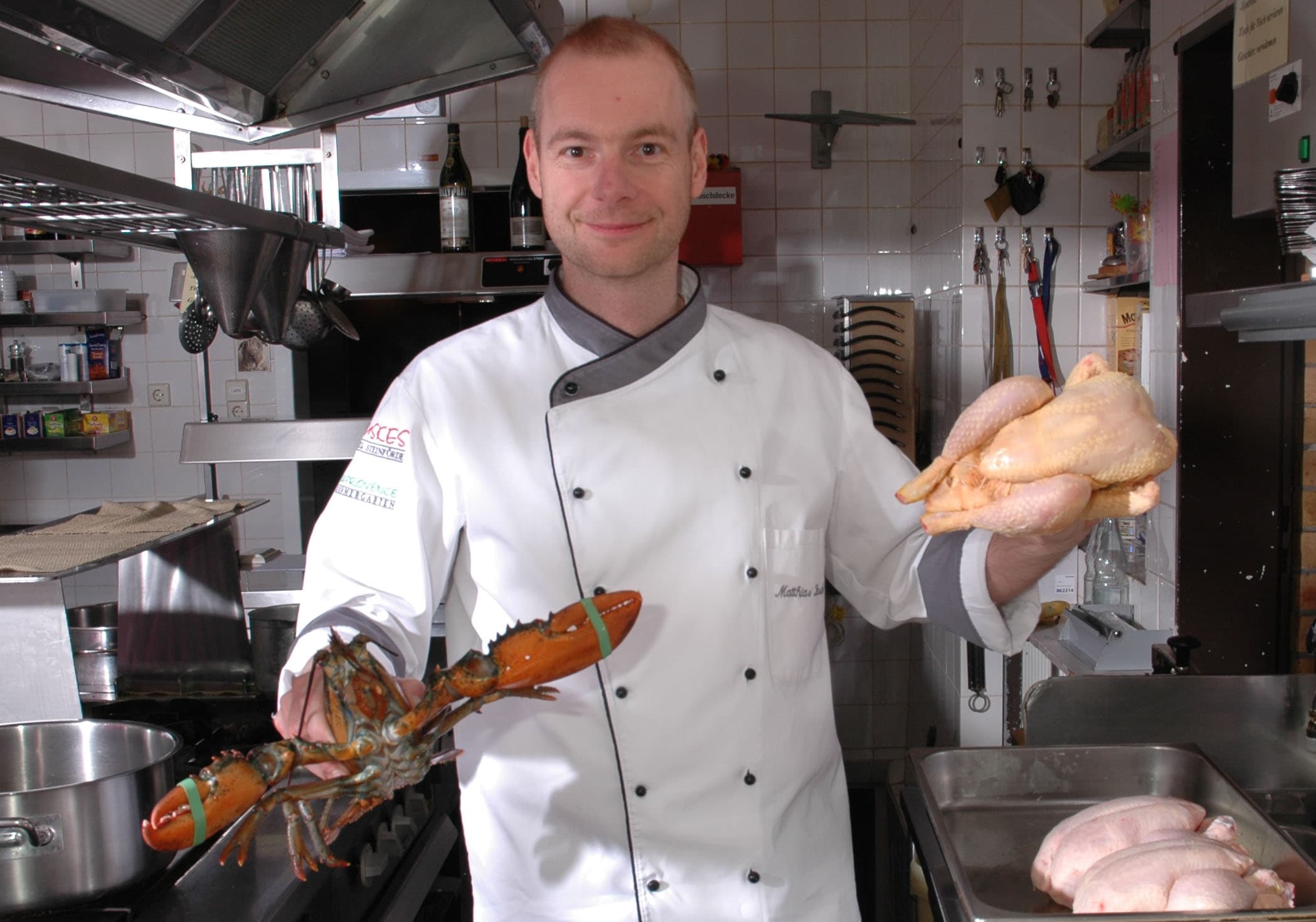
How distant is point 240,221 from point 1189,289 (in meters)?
1.77

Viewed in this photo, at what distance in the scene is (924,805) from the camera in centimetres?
134

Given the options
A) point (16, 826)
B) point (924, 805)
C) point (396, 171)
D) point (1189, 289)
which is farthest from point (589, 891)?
point (396, 171)

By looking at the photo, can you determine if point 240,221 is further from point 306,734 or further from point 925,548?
point 925,548

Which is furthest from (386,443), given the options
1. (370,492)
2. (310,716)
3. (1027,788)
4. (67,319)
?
(67,319)

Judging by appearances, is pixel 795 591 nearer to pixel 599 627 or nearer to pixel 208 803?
pixel 599 627

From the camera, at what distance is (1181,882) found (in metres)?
1.04

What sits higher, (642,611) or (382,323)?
(382,323)

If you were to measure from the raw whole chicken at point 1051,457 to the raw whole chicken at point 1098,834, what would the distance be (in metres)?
0.41

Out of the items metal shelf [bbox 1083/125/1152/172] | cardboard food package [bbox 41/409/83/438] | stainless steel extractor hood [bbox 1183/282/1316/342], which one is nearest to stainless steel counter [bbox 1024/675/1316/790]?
stainless steel extractor hood [bbox 1183/282/1316/342]

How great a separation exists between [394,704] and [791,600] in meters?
0.61

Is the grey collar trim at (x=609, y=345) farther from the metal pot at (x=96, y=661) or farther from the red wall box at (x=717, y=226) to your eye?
the red wall box at (x=717, y=226)

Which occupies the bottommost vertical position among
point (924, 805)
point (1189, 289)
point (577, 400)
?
point (924, 805)

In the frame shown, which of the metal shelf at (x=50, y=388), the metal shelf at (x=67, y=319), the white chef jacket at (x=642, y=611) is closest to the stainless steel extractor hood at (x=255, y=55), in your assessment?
the white chef jacket at (x=642, y=611)

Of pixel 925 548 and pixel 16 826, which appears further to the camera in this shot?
pixel 925 548
